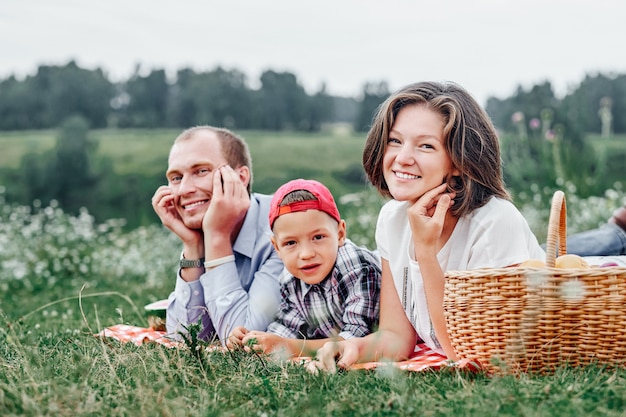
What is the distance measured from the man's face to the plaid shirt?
2.27 ft

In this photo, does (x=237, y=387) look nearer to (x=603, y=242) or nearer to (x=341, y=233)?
(x=341, y=233)

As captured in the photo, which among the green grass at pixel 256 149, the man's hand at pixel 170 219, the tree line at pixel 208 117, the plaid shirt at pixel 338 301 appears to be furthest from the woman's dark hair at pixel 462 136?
the green grass at pixel 256 149

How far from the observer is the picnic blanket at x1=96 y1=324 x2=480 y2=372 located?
2871mm

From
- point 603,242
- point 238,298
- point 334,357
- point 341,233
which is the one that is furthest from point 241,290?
point 603,242

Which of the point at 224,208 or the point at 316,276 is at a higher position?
the point at 224,208

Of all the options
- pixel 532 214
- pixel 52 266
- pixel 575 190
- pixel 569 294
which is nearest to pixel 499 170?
pixel 569 294

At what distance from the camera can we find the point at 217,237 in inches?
153

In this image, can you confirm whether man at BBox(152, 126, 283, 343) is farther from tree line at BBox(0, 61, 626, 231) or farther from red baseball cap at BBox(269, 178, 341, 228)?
tree line at BBox(0, 61, 626, 231)

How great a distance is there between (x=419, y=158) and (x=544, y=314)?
881 millimetres

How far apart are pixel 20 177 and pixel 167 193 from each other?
10.9 m

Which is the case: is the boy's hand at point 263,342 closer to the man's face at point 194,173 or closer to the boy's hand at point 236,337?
the boy's hand at point 236,337

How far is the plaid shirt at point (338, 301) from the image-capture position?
11.5 feet

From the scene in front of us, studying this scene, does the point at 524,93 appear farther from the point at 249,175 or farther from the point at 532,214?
the point at 249,175

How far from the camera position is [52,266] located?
847cm
